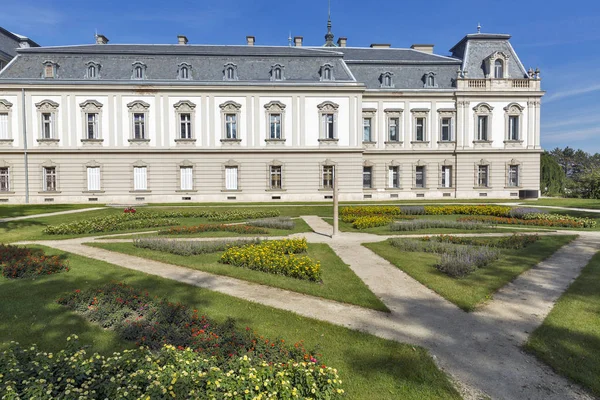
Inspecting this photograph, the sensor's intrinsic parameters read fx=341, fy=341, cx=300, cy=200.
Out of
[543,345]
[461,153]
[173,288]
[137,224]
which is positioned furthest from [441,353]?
[461,153]

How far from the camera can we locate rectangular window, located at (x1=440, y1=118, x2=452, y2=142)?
36.4 metres

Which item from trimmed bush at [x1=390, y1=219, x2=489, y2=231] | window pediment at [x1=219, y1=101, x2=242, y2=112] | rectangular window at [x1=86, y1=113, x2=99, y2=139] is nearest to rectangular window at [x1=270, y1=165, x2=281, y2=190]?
window pediment at [x1=219, y1=101, x2=242, y2=112]

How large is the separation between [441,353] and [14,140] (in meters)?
40.2

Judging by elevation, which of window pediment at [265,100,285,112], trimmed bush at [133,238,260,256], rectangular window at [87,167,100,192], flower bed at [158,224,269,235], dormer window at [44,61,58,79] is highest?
dormer window at [44,61,58,79]

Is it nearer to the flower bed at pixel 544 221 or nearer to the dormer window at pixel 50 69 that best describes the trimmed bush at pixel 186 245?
the flower bed at pixel 544 221

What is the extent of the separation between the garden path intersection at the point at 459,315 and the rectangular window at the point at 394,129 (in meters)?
26.8

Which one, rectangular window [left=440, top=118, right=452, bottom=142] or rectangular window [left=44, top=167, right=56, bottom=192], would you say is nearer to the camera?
rectangular window [left=44, top=167, right=56, bottom=192]

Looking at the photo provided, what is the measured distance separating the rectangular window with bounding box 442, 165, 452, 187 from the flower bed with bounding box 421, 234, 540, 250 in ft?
80.6

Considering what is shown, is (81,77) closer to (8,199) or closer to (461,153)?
(8,199)

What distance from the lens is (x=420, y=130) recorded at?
36.7 meters

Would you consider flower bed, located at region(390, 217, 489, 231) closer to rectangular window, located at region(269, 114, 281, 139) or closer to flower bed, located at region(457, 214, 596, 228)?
flower bed, located at region(457, 214, 596, 228)

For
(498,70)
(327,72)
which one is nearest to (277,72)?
(327,72)

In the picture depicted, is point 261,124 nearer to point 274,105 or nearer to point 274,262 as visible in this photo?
point 274,105

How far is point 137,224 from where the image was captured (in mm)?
17031
